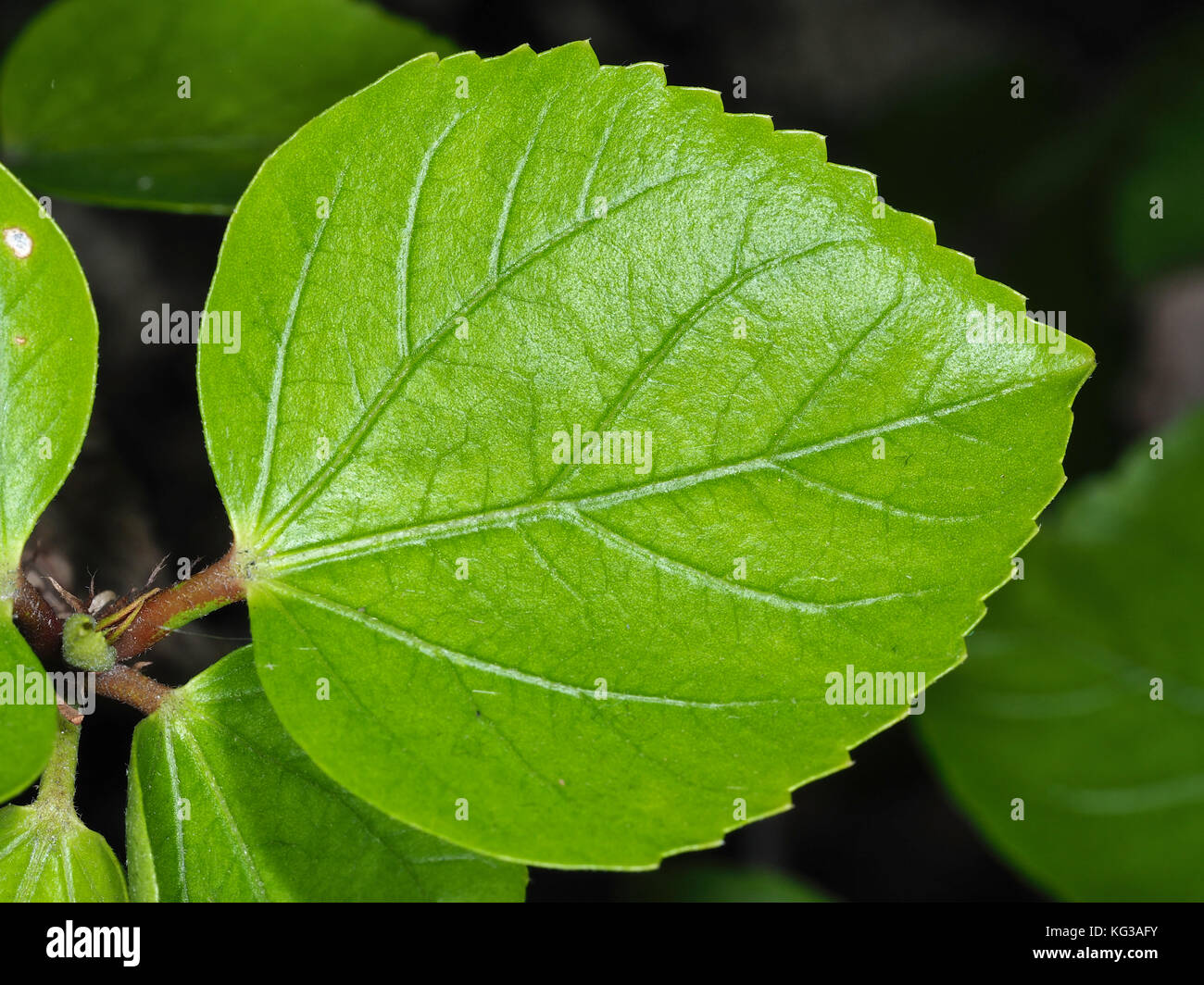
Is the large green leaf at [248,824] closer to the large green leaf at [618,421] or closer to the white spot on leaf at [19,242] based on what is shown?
the large green leaf at [618,421]

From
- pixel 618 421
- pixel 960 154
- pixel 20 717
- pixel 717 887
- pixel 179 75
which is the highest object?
pixel 960 154

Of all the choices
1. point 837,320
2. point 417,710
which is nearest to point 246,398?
point 417,710

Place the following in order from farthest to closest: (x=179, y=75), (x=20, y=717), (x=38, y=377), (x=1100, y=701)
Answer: (x=1100, y=701), (x=179, y=75), (x=38, y=377), (x=20, y=717)

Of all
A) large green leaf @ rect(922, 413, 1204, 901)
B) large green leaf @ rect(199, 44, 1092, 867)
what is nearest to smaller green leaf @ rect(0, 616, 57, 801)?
large green leaf @ rect(199, 44, 1092, 867)

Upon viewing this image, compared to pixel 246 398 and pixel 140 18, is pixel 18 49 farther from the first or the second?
pixel 246 398

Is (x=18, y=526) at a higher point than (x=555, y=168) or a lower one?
lower

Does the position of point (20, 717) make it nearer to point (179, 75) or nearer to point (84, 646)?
point (84, 646)

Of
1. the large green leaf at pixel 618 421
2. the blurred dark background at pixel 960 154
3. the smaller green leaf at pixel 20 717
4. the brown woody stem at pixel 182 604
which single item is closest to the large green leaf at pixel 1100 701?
the blurred dark background at pixel 960 154

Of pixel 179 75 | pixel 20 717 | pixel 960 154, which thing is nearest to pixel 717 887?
pixel 20 717
